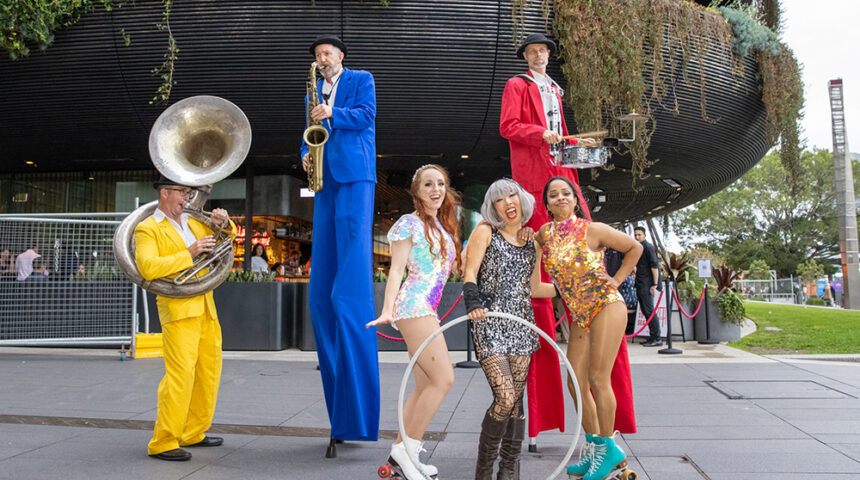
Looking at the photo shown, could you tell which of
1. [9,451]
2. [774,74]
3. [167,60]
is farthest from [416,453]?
[774,74]

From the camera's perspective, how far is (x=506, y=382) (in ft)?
9.19

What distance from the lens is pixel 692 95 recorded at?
1079 centimetres

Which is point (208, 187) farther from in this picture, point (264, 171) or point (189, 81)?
point (264, 171)

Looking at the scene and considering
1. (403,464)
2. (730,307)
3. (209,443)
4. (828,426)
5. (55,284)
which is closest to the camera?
(403,464)

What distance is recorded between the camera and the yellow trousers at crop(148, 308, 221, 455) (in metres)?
3.45

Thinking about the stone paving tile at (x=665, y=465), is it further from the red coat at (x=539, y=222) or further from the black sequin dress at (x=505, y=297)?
the black sequin dress at (x=505, y=297)

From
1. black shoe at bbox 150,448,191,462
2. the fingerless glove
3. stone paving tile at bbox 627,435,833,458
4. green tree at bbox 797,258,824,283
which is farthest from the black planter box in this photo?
green tree at bbox 797,258,824,283

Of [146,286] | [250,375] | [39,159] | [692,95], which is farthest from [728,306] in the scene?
[39,159]

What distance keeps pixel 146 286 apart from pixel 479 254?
2.07 metres

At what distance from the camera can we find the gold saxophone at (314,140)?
11.6 feet

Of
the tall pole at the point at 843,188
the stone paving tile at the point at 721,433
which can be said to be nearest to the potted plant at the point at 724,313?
the stone paving tile at the point at 721,433

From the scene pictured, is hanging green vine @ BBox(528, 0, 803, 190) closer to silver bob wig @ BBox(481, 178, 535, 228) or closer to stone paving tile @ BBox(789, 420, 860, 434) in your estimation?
stone paving tile @ BBox(789, 420, 860, 434)

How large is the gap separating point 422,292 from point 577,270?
0.81m

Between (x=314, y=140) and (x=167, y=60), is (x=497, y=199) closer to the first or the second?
(x=314, y=140)
